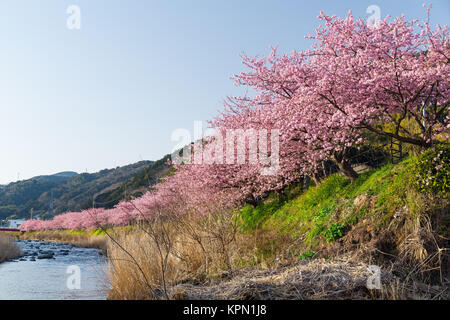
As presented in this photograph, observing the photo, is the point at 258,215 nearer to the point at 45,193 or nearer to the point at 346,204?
the point at 346,204

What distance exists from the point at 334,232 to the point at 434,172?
258 centimetres

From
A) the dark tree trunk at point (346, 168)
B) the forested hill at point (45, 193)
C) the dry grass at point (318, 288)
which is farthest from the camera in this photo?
the forested hill at point (45, 193)

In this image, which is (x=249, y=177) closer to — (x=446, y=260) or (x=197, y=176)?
(x=197, y=176)

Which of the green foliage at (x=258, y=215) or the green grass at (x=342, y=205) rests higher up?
the green grass at (x=342, y=205)

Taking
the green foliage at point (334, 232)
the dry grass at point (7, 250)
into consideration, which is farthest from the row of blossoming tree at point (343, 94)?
the dry grass at point (7, 250)

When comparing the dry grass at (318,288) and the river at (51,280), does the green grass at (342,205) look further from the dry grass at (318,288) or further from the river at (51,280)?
the river at (51,280)

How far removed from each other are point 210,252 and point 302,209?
5.85m

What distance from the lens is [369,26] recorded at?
990 centimetres

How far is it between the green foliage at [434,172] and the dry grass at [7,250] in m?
25.8

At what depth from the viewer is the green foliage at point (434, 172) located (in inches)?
281

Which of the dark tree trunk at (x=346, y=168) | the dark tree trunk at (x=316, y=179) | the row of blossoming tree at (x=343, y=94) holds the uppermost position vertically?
the row of blossoming tree at (x=343, y=94)

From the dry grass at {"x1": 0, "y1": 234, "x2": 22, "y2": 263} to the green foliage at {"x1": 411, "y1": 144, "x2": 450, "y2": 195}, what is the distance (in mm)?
25820

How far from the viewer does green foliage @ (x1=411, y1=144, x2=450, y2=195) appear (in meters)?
7.13

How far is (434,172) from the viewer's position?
7.38 meters
